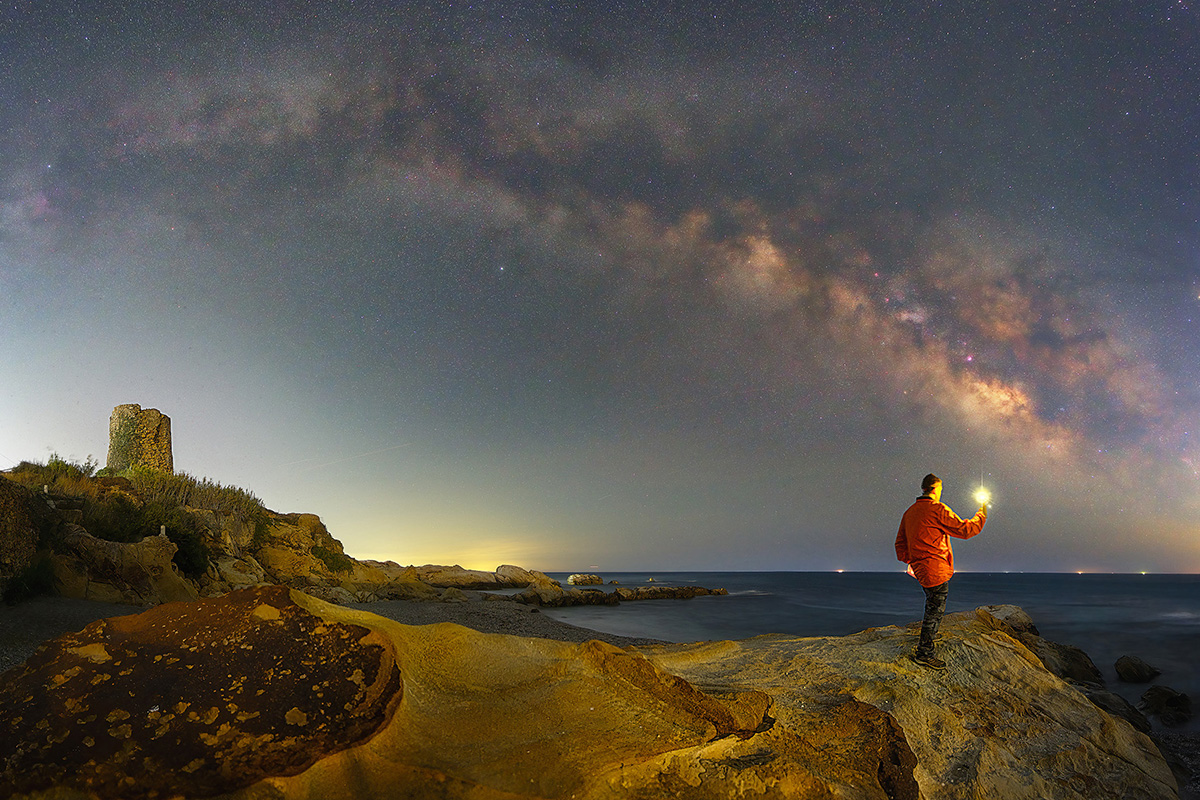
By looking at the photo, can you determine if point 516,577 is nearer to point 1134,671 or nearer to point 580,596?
point 580,596

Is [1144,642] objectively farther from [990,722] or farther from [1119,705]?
[990,722]

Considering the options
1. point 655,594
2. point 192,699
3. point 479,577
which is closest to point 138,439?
point 192,699

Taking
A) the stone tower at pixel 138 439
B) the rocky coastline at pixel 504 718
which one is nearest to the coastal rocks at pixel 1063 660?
the rocky coastline at pixel 504 718

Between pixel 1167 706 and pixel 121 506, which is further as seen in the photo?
pixel 121 506

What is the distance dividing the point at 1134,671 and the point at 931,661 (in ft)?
44.8

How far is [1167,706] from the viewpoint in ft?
35.2

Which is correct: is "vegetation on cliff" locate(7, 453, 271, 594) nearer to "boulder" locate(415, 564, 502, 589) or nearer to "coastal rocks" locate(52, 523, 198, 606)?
"coastal rocks" locate(52, 523, 198, 606)

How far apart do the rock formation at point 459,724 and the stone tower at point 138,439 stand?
2259 centimetres

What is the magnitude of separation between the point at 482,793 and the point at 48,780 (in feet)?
6.79

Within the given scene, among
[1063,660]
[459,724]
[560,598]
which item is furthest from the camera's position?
[560,598]

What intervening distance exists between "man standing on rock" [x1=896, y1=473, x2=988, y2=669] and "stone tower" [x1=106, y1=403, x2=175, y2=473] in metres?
25.1

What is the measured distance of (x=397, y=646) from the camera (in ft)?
13.0

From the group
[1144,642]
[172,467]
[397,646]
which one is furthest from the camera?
[172,467]

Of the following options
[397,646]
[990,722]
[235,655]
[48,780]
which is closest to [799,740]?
[990,722]
